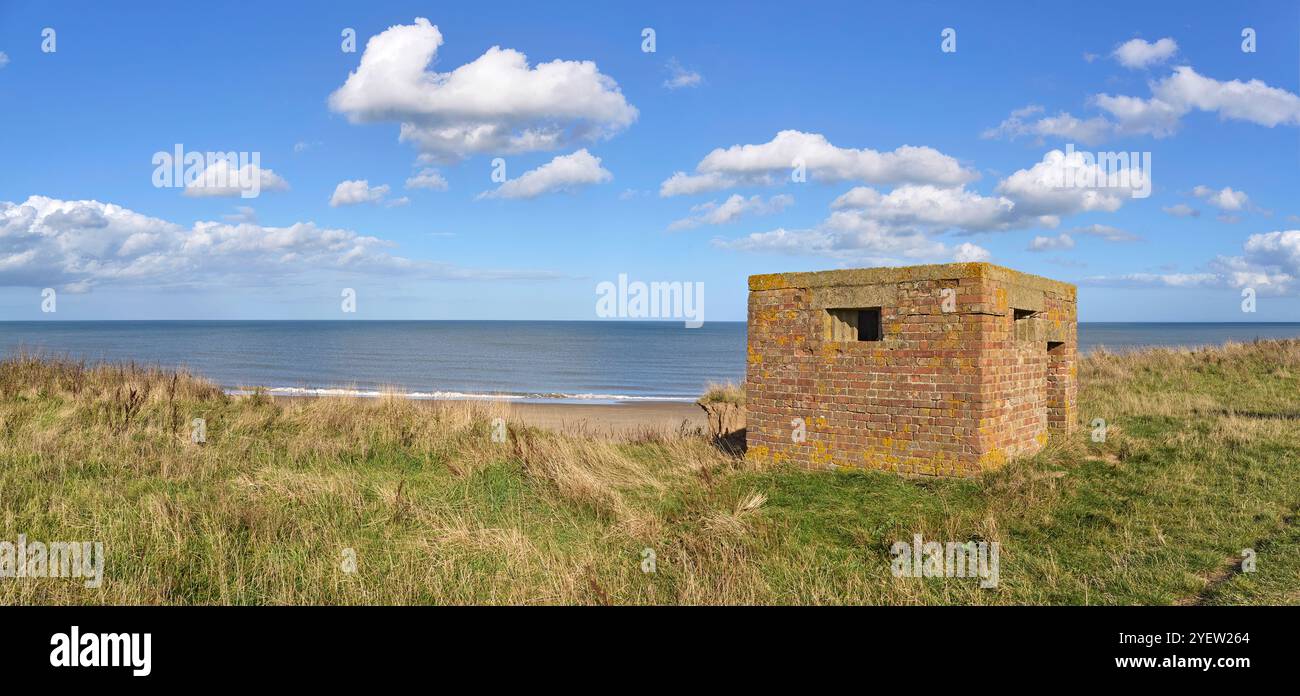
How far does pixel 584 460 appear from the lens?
10234mm

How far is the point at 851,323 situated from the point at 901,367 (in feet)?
2.90

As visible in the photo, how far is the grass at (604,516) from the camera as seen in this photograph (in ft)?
17.8

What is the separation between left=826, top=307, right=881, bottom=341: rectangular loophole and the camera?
923 centimetres

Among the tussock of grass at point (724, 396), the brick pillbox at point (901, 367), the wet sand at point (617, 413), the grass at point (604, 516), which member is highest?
the brick pillbox at point (901, 367)

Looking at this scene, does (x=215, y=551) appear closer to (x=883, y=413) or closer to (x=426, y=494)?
(x=426, y=494)

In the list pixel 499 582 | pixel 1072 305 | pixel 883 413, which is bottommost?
pixel 499 582

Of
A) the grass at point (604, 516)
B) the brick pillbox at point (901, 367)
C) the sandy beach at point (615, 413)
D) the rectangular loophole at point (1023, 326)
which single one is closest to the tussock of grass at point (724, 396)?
the sandy beach at point (615, 413)

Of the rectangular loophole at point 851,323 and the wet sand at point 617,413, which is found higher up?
the rectangular loophole at point 851,323

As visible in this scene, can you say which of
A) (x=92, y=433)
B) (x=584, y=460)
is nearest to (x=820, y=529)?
(x=584, y=460)

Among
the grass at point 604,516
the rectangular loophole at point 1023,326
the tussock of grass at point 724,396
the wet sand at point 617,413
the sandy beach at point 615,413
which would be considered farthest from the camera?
the wet sand at point 617,413

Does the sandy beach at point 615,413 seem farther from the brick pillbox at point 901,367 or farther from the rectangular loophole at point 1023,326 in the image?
the rectangular loophole at point 1023,326

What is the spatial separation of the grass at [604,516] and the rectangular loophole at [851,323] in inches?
64.6

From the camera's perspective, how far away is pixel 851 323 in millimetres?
9266
